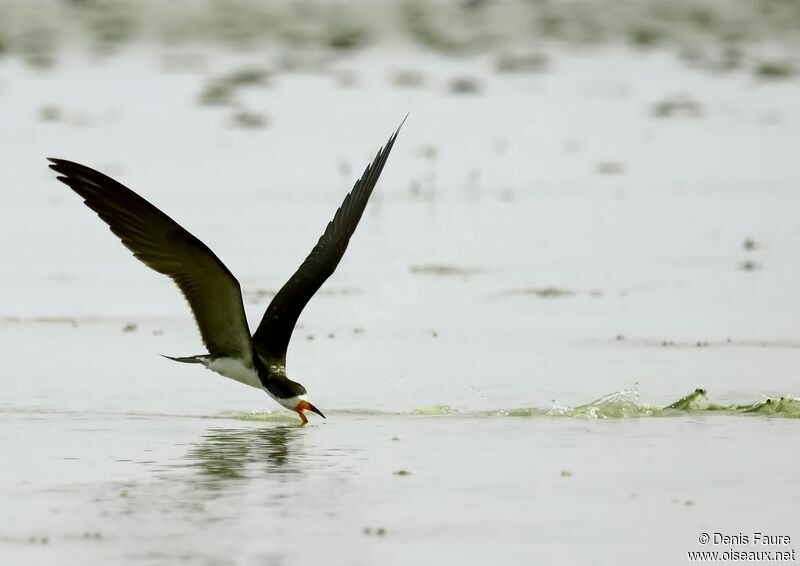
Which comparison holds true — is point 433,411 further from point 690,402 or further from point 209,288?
point 209,288

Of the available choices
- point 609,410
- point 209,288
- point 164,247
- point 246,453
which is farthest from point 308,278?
point 609,410

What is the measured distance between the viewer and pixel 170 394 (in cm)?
1289

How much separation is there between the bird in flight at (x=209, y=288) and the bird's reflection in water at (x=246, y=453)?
0.30 m

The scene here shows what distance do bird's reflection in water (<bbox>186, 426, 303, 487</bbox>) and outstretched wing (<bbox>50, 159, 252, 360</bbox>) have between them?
2.00 ft

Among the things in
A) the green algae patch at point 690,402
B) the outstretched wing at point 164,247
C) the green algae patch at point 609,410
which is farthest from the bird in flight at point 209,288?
the green algae patch at point 690,402

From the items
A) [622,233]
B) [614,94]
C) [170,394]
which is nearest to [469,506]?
[170,394]

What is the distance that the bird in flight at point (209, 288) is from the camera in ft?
36.6

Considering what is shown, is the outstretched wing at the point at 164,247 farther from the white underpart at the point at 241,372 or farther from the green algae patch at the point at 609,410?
the green algae patch at the point at 609,410

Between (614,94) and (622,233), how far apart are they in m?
16.4

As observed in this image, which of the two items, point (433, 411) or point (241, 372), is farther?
point (433, 411)

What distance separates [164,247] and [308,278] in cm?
122

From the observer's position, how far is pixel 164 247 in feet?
36.8

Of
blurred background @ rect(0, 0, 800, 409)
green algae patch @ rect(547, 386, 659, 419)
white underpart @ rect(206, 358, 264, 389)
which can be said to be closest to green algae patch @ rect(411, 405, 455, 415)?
blurred background @ rect(0, 0, 800, 409)

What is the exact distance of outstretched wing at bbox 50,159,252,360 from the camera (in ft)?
36.5
